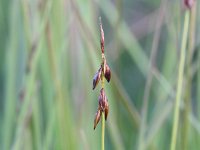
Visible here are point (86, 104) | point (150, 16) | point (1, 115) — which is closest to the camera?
point (86, 104)

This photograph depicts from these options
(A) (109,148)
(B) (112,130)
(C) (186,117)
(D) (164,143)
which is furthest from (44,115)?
(C) (186,117)

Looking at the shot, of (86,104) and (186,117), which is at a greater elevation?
(186,117)

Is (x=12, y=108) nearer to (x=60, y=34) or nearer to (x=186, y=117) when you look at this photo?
(x=60, y=34)

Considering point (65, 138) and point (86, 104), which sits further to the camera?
point (86, 104)

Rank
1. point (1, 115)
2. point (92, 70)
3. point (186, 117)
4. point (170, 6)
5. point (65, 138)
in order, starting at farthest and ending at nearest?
point (1, 115) < point (170, 6) < point (92, 70) < point (65, 138) < point (186, 117)

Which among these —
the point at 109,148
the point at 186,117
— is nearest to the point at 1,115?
the point at 109,148

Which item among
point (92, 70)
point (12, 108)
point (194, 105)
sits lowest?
point (194, 105)

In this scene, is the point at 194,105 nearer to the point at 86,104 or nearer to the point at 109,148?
the point at 109,148
